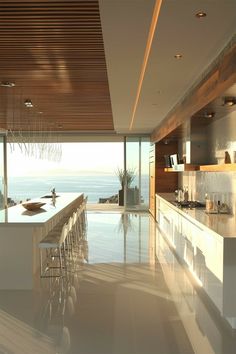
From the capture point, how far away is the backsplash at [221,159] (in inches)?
211

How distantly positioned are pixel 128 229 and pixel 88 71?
5.03 meters

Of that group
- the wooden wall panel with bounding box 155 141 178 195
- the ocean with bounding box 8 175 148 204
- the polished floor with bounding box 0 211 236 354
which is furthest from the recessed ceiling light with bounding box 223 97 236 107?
the ocean with bounding box 8 175 148 204

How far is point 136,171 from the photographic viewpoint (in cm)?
1340

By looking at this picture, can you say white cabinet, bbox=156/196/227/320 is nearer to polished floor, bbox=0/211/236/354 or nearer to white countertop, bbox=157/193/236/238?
white countertop, bbox=157/193/236/238

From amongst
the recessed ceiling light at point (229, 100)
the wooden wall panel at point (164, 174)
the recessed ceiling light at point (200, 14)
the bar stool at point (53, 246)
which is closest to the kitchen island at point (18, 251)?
the bar stool at point (53, 246)

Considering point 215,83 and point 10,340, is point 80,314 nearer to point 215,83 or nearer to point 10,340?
point 10,340

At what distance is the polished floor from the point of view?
128 inches

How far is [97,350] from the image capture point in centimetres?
313

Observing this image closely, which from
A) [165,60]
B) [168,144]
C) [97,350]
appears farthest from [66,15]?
[168,144]

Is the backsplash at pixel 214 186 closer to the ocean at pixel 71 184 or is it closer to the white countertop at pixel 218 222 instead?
the white countertop at pixel 218 222

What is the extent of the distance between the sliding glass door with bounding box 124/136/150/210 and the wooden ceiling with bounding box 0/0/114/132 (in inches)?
195

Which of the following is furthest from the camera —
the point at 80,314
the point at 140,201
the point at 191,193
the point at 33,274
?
the point at 140,201

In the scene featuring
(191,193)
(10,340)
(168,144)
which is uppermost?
(168,144)

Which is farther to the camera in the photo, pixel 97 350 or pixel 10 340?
pixel 10 340
